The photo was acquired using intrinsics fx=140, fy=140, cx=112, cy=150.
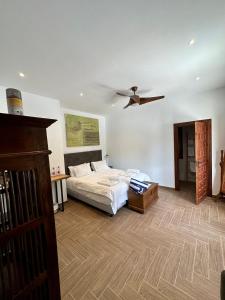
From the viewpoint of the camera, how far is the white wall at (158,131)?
3447mm

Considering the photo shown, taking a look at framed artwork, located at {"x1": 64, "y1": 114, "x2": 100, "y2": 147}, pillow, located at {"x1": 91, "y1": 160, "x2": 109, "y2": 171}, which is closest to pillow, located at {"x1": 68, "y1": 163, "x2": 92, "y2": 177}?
pillow, located at {"x1": 91, "y1": 160, "x2": 109, "y2": 171}

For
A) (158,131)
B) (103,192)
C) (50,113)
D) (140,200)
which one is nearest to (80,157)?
(50,113)

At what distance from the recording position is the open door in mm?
3208

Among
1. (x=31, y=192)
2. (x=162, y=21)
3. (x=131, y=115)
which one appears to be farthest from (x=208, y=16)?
(x=131, y=115)

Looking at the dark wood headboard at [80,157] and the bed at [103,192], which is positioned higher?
the dark wood headboard at [80,157]

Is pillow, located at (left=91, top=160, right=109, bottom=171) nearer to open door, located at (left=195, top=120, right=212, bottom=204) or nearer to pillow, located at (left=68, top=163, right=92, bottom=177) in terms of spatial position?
pillow, located at (left=68, top=163, right=92, bottom=177)

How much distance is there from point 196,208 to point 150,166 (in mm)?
1854

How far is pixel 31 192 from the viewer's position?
85 centimetres

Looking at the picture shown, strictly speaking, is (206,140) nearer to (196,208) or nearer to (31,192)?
(196,208)

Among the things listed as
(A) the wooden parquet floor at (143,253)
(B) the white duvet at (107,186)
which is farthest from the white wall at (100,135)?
(A) the wooden parquet floor at (143,253)

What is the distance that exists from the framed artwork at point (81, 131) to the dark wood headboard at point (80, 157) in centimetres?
31

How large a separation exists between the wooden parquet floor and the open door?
45 centimetres

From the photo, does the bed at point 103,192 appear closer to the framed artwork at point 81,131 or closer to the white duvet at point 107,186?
the white duvet at point 107,186

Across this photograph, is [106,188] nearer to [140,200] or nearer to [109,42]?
[140,200]
